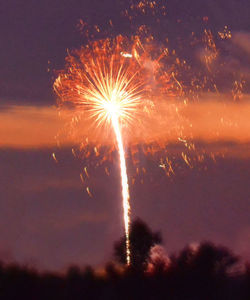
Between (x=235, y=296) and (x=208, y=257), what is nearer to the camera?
(x=235, y=296)

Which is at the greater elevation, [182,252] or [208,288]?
[182,252]

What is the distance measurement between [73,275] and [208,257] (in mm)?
7065

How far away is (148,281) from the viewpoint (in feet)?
101

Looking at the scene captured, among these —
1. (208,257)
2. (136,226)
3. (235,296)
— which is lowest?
(235,296)

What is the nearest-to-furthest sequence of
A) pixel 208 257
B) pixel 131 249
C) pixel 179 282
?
pixel 179 282 < pixel 208 257 < pixel 131 249

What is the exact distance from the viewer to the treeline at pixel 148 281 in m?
28.7

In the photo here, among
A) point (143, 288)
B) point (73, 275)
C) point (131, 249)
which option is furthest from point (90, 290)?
point (131, 249)

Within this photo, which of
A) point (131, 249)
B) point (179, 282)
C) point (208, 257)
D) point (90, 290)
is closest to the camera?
point (90, 290)

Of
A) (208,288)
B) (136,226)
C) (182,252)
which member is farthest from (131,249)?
(208,288)

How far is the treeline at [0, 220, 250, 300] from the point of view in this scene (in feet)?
94.2

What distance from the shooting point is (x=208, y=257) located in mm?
32688

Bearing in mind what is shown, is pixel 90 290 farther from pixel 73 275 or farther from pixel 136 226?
pixel 136 226

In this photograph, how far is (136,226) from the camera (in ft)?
120

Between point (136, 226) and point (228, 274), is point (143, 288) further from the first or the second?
point (136, 226)
